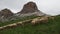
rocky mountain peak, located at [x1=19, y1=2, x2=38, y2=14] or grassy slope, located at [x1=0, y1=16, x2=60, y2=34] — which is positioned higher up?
grassy slope, located at [x1=0, y1=16, x2=60, y2=34]

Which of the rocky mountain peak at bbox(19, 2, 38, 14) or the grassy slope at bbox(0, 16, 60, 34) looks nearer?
the grassy slope at bbox(0, 16, 60, 34)

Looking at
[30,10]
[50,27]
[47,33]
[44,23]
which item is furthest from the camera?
[30,10]

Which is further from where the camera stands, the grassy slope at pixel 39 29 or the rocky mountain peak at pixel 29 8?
the rocky mountain peak at pixel 29 8

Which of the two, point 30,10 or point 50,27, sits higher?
point 50,27

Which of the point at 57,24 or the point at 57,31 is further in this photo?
the point at 57,24

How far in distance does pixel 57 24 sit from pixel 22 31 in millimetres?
5995

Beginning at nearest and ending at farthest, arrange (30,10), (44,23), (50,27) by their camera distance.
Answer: (50,27), (44,23), (30,10)

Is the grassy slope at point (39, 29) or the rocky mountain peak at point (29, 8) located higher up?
the grassy slope at point (39, 29)

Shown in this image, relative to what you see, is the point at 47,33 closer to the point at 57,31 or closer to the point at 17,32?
the point at 57,31

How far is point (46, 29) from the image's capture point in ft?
102

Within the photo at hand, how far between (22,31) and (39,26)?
3329 mm

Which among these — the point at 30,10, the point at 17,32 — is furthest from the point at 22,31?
the point at 30,10

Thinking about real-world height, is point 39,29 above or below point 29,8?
above

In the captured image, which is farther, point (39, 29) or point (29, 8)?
point (29, 8)
